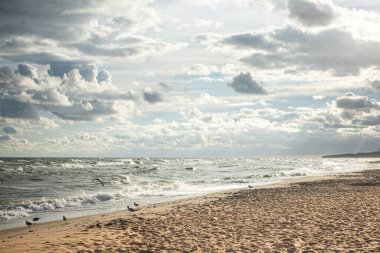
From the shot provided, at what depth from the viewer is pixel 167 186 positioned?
33.8 m

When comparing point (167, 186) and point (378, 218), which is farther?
point (167, 186)

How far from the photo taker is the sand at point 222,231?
10875 mm

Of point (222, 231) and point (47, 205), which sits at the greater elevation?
point (222, 231)

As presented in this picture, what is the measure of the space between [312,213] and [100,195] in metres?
14.6

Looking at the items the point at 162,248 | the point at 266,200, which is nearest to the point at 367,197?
the point at 266,200

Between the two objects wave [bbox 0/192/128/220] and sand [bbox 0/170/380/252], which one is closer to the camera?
sand [bbox 0/170/380/252]

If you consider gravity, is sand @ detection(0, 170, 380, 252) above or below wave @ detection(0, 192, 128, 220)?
above

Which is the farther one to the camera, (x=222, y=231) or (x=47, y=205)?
(x=47, y=205)

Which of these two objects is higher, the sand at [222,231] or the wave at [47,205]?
the sand at [222,231]

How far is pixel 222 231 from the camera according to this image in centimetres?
1326

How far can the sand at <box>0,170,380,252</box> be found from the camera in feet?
35.7

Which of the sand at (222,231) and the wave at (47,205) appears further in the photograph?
the wave at (47,205)

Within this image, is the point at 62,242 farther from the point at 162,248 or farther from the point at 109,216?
the point at 109,216

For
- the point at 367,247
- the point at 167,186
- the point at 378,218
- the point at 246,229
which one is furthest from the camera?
the point at 167,186
